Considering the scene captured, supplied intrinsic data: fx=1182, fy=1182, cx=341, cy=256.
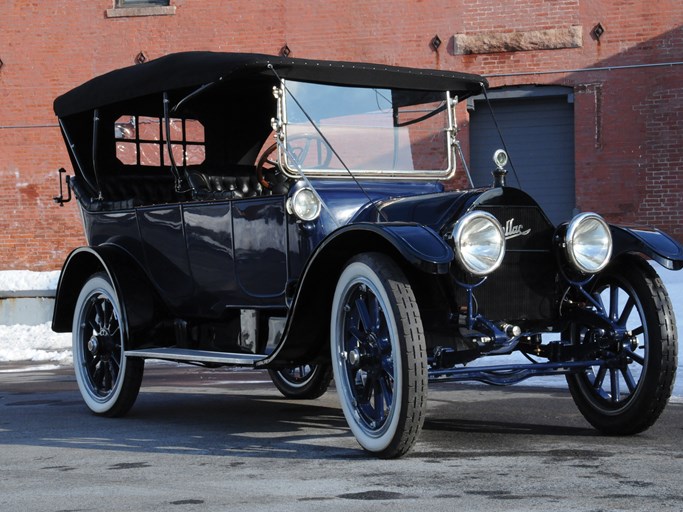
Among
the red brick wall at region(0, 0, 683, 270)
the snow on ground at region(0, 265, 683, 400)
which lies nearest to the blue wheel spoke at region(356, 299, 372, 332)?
the snow on ground at region(0, 265, 683, 400)

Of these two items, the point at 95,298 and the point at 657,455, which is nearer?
the point at 657,455

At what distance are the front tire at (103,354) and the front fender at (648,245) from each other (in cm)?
299

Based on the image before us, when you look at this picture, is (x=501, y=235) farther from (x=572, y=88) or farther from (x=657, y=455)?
(x=572, y=88)

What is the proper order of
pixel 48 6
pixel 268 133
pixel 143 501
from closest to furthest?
pixel 143 501 → pixel 268 133 → pixel 48 6

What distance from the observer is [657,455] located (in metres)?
5.30

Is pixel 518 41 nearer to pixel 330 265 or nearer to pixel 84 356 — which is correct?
pixel 84 356

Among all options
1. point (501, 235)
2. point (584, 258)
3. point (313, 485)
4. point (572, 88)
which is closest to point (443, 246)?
point (501, 235)

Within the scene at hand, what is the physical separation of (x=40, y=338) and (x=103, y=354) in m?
6.97

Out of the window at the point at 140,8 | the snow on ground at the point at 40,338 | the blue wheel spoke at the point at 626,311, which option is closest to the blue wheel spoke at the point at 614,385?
the blue wheel spoke at the point at 626,311

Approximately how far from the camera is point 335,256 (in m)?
5.69

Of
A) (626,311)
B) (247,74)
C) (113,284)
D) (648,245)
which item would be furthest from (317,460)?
(113,284)

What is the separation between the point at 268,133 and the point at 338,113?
1545 millimetres

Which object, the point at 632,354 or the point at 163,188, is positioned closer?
the point at 632,354

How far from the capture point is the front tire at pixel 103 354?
7195mm
